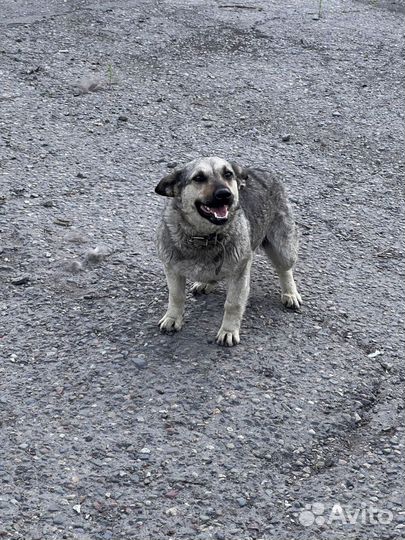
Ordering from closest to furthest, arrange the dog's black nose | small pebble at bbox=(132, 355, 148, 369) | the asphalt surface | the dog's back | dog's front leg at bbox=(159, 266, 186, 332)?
the asphalt surface, the dog's black nose, small pebble at bbox=(132, 355, 148, 369), dog's front leg at bbox=(159, 266, 186, 332), the dog's back

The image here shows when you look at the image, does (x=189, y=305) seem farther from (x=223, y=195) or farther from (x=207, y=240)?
(x=223, y=195)

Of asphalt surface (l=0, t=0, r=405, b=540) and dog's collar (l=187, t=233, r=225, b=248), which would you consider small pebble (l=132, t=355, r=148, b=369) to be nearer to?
asphalt surface (l=0, t=0, r=405, b=540)

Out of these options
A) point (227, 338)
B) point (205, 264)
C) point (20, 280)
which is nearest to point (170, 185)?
point (205, 264)

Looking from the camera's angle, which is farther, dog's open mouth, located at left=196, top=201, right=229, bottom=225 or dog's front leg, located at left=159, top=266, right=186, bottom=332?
dog's front leg, located at left=159, top=266, right=186, bottom=332

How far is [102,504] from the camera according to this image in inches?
159

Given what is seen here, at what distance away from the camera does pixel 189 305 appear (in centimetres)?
566

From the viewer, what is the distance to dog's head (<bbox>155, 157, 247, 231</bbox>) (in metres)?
4.93

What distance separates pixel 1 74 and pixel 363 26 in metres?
4.89

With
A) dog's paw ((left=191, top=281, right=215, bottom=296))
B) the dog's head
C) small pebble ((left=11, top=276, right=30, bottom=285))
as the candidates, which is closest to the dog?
the dog's head

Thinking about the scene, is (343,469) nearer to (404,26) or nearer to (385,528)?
(385,528)

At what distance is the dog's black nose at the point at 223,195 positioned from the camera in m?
4.90

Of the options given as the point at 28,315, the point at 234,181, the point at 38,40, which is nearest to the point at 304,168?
the point at 234,181

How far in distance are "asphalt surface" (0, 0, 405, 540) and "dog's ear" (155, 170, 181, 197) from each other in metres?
0.86

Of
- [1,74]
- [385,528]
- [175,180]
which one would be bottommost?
[1,74]
